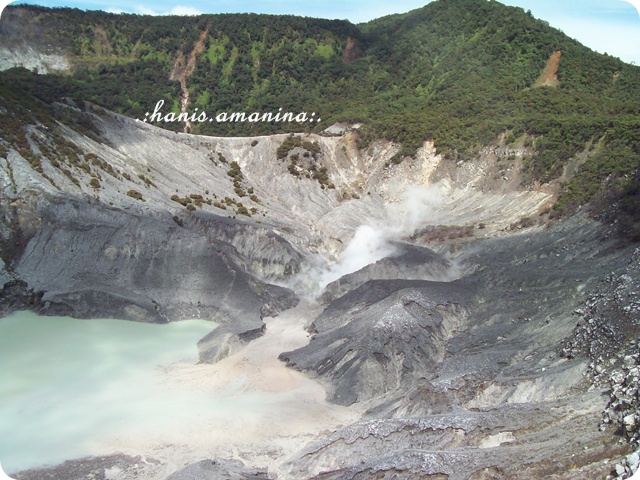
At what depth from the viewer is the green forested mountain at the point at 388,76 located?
191ft

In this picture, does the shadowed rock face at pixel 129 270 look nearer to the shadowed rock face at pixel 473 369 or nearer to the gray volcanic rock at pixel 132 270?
the gray volcanic rock at pixel 132 270

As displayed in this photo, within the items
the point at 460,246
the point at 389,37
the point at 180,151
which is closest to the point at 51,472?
the point at 460,246

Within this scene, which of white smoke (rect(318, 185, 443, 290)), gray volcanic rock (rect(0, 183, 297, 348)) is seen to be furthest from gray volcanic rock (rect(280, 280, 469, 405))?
white smoke (rect(318, 185, 443, 290))

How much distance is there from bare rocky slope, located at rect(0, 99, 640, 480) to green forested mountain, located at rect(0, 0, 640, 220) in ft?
14.5

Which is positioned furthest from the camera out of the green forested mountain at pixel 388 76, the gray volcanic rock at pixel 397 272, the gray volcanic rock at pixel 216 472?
the green forested mountain at pixel 388 76

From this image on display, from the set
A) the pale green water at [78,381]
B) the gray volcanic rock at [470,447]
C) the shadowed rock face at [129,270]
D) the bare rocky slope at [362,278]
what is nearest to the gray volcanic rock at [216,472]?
the bare rocky slope at [362,278]

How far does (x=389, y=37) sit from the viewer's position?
92.9 meters

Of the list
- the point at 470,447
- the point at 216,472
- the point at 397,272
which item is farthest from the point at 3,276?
the point at 470,447

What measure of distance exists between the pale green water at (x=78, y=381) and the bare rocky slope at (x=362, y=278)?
3.63 ft

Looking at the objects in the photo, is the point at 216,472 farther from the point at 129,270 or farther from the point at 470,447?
the point at 129,270

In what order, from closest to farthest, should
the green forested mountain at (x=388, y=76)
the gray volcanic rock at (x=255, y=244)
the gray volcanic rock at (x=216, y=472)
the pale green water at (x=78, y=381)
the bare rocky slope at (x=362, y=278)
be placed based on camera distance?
the gray volcanic rock at (x=216, y=472) < the bare rocky slope at (x=362, y=278) < the pale green water at (x=78, y=381) < the gray volcanic rock at (x=255, y=244) < the green forested mountain at (x=388, y=76)

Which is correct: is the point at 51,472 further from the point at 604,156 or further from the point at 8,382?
the point at 604,156

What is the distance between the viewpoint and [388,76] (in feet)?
272

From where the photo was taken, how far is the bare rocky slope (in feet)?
76.5
